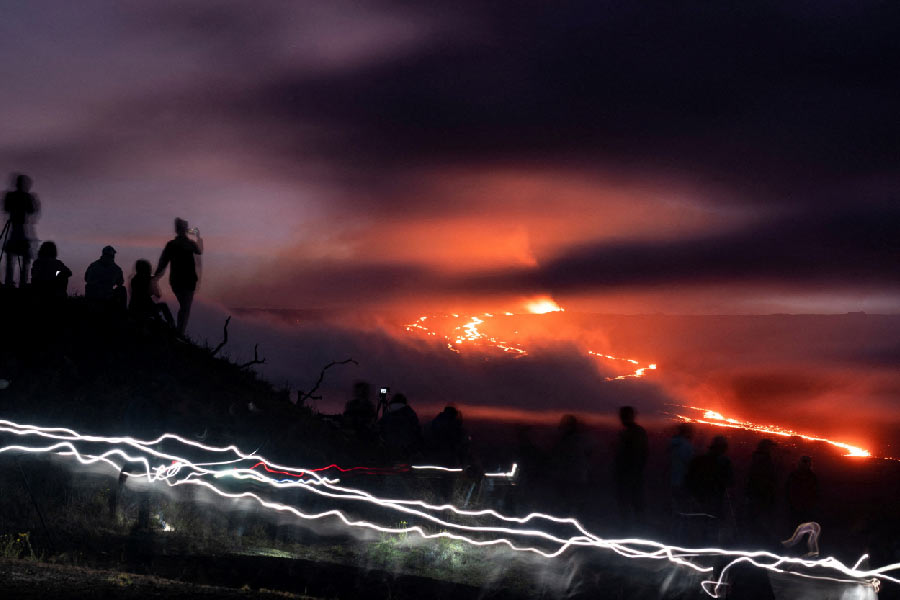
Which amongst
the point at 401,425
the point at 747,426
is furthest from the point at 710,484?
the point at 747,426

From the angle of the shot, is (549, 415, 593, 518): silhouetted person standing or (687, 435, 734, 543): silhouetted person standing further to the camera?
(549, 415, 593, 518): silhouetted person standing

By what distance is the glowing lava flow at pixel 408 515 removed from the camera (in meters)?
10.6

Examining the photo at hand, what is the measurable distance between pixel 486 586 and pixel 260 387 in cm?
1215

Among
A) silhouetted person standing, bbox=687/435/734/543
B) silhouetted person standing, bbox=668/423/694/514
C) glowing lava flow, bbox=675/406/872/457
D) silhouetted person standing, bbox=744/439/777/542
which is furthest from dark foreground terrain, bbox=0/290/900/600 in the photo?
glowing lava flow, bbox=675/406/872/457

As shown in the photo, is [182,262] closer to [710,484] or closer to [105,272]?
[105,272]

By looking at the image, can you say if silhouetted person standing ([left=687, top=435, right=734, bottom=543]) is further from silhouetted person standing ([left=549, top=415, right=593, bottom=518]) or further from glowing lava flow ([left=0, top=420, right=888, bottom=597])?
silhouetted person standing ([left=549, top=415, right=593, bottom=518])

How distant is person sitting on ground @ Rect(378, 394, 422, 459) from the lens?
733 inches

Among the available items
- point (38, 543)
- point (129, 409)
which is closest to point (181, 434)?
point (129, 409)

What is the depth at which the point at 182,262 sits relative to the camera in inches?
740

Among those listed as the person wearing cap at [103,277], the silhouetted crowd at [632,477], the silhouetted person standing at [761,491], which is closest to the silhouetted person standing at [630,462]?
the silhouetted crowd at [632,477]

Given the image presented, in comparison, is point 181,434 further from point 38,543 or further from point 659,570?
point 659,570

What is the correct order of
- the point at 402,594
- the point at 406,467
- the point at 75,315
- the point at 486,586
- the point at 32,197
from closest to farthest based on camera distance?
1. the point at 402,594
2. the point at 486,586
3. the point at 406,467
4. the point at 32,197
5. the point at 75,315

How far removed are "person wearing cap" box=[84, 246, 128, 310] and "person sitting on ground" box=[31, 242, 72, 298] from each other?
0.55 metres

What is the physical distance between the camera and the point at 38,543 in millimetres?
11727
